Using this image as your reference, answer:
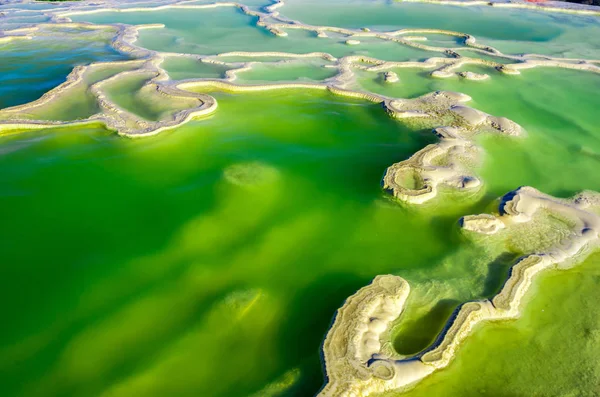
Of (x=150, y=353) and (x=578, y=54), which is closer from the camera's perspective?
(x=150, y=353)

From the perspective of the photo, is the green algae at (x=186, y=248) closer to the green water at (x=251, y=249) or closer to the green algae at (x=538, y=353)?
the green water at (x=251, y=249)

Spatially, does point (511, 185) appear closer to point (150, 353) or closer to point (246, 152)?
point (246, 152)

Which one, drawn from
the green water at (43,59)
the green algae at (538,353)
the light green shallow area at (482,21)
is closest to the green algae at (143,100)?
the green water at (43,59)

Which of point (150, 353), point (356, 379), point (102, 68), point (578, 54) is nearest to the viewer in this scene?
point (356, 379)

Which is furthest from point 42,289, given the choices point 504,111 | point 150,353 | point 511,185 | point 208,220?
point 504,111

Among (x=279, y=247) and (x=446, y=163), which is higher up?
(x=446, y=163)

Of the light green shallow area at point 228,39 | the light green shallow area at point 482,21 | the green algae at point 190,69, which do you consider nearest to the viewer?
the green algae at point 190,69

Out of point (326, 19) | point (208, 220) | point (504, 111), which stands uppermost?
point (326, 19)
